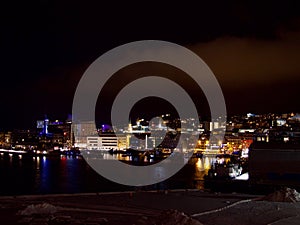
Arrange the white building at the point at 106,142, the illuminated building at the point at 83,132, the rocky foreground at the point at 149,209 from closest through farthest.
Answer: the rocky foreground at the point at 149,209
the white building at the point at 106,142
the illuminated building at the point at 83,132

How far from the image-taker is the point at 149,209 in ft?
16.9

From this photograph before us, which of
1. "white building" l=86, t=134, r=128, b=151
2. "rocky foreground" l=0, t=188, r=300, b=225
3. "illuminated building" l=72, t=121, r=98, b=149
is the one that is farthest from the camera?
"illuminated building" l=72, t=121, r=98, b=149

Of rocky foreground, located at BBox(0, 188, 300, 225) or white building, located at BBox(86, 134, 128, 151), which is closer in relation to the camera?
rocky foreground, located at BBox(0, 188, 300, 225)

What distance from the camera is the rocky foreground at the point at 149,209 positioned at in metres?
4.29

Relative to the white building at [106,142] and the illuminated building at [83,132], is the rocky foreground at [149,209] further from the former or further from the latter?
the illuminated building at [83,132]

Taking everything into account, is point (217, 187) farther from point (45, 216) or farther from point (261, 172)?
point (45, 216)

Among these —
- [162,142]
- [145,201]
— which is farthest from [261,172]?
[162,142]

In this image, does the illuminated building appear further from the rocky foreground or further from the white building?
the rocky foreground

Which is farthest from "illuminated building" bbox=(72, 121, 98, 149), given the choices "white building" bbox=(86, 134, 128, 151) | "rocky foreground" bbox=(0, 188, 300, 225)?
"rocky foreground" bbox=(0, 188, 300, 225)

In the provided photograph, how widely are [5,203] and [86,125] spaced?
6015cm

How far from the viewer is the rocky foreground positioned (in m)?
4.29

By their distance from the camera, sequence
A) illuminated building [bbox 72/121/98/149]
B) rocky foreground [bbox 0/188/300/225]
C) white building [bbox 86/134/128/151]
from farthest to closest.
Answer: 1. illuminated building [bbox 72/121/98/149]
2. white building [bbox 86/134/128/151]
3. rocky foreground [bbox 0/188/300/225]

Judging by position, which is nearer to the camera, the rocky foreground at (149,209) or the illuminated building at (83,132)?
the rocky foreground at (149,209)

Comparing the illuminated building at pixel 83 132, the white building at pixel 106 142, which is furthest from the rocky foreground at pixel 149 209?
the illuminated building at pixel 83 132
